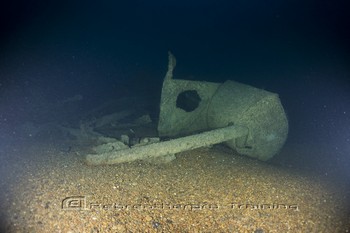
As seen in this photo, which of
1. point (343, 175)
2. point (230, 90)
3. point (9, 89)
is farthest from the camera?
point (9, 89)

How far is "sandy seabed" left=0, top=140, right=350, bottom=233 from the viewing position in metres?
3.44

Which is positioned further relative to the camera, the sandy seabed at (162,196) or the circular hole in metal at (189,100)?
the circular hole in metal at (189,100)

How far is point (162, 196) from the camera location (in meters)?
4.10

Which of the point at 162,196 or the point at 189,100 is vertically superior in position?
the point at 189,100

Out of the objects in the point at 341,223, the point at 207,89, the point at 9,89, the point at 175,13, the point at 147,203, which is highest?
the point at 175,13

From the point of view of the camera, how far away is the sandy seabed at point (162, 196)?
344 centimetres

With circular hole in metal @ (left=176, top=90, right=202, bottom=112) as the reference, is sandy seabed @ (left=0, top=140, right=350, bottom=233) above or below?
below

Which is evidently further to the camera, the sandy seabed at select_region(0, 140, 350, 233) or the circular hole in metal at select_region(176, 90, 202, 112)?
the circular hole in metal at select_region(176, 90, 202, 112)

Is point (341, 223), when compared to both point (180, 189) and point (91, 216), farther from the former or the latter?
point (91, 216)

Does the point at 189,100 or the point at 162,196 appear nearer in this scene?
the point at 162,196

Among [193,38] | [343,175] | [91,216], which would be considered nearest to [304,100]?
[343,175]

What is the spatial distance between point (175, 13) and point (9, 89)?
98.5m

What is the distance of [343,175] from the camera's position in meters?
5.77

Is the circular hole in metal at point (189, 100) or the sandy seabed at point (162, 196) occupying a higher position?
the circular hole in metal at point (189, 100)
